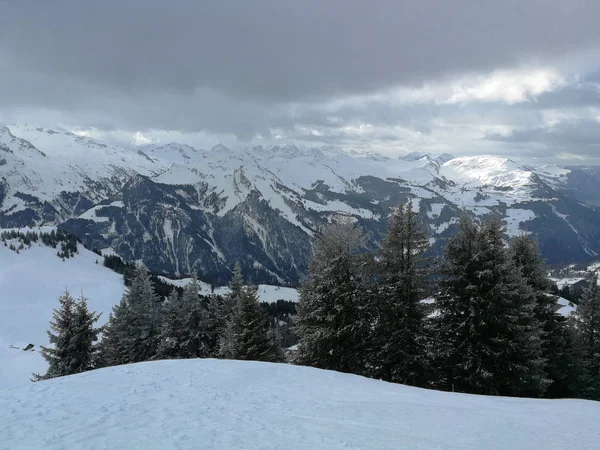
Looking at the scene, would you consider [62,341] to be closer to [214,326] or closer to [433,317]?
[214,326]

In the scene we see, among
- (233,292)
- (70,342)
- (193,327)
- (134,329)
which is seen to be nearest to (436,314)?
(233,292)

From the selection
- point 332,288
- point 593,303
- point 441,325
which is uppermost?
point 332,288

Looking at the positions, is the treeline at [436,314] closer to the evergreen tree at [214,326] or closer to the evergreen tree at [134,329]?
the evergreen tree at [214,326]

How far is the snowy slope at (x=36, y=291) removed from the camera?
6309cm

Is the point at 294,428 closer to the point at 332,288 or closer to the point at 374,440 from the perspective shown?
the point at 374,440

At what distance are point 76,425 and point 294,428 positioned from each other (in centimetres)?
586

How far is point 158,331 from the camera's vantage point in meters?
39.7

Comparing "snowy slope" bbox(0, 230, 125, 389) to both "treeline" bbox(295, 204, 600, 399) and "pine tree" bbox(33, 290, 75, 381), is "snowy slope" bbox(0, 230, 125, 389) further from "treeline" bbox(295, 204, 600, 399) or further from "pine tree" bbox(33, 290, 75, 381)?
"treeline" bbox(295, 204, 600, 399)

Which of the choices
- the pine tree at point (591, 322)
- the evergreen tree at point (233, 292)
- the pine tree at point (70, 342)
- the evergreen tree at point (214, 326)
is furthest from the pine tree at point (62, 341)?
the pine tree at point (591, 322)

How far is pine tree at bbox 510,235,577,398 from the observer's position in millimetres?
24938

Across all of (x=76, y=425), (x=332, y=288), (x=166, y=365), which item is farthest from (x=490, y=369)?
(x=76, y=425)

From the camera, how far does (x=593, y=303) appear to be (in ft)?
115

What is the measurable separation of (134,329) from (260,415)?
30613 millimetres

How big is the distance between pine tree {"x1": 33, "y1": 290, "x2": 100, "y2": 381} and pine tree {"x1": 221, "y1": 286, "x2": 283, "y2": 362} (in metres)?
11.5
